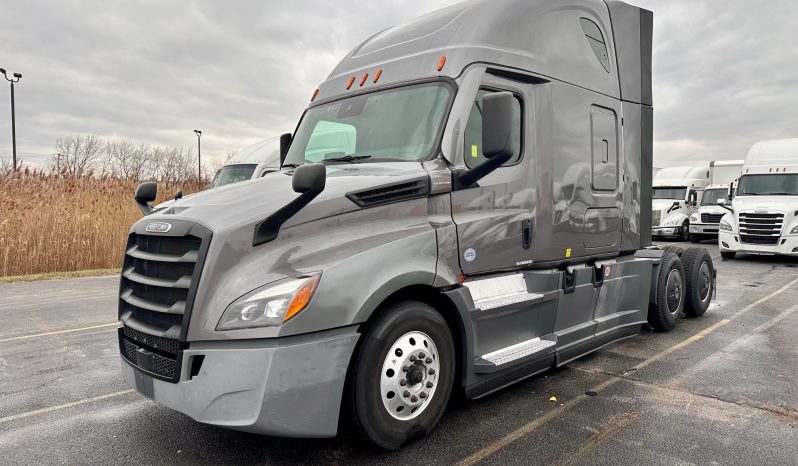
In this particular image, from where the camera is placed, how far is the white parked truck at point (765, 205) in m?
14.6

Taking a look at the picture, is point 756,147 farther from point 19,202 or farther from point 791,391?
point 19,202

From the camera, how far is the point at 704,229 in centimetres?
2142

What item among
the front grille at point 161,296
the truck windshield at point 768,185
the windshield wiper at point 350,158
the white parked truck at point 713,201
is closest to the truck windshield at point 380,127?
the windshield wiper at point 350,158

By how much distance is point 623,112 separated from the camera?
5.94 m

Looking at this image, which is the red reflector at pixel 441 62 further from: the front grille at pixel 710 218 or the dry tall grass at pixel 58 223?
the front grille at pixel 710 218

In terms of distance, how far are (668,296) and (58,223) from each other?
12596 mm

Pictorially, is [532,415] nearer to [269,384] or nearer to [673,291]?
[269,384]

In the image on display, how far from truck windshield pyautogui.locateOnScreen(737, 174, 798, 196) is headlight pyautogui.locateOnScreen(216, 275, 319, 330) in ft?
55.6

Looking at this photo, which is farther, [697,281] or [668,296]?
[697,281]

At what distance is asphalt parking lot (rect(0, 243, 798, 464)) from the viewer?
3.40 m

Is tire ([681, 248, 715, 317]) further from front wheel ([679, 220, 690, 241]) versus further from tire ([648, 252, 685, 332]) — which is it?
front wheel ([679, 220, 690, 241])

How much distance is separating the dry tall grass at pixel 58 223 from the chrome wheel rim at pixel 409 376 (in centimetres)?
1171

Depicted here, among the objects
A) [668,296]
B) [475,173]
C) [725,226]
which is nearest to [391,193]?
[475,173]

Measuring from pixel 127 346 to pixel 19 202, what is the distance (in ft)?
37.3
